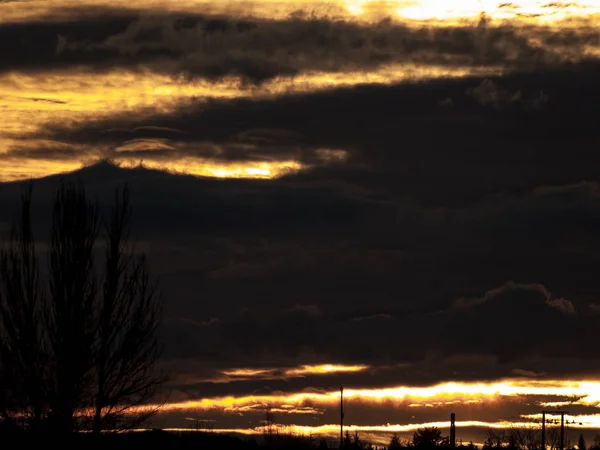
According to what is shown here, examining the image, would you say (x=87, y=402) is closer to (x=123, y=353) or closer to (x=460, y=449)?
(x=123, y=353)

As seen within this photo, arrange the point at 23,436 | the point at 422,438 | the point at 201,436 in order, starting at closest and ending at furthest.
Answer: the point at 23,436 → the point at 201,436 → the point at 422,438

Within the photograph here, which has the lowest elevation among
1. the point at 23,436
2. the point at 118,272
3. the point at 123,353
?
the point at 23,436

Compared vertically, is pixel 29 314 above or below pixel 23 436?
above

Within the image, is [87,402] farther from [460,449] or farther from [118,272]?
[460,449]

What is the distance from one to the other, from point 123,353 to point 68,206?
7.17 meters

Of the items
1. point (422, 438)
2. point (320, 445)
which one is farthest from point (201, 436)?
point (422, 438)

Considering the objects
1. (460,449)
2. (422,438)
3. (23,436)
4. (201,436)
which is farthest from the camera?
(422,438)

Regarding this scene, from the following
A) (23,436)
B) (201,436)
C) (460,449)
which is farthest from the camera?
(460,449)

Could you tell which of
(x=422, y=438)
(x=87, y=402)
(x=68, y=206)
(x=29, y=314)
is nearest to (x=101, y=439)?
(x=87, y=402)

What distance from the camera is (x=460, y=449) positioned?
268ft

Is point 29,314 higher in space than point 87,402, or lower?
higher

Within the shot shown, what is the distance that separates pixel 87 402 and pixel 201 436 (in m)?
12.8

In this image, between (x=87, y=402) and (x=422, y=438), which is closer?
(x=87, y=402)

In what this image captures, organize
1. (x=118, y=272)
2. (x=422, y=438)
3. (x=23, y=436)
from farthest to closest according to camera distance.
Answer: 1. (x=422, y=438)
2. (x=118, y=272)
3. (x=23, y=436)
